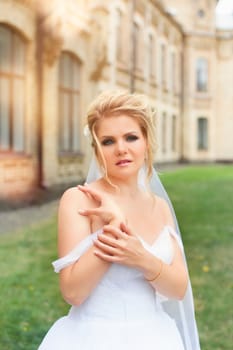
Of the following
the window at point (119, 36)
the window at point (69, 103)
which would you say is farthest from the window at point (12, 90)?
the window at point (119, 36)

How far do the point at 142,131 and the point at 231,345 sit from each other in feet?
8.70

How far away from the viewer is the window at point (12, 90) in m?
9.24

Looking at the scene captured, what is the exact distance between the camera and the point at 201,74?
25188mm

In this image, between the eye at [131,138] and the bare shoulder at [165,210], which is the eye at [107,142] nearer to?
the eye at [131,138]

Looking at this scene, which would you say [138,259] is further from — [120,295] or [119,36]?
[119,36]

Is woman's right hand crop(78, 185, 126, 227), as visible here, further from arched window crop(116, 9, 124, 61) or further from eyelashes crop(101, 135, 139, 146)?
arched window crop(116, 9, 124, 61)

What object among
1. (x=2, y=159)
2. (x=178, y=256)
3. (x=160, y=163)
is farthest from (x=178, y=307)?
(x=160, y=163)

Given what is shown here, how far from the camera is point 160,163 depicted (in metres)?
19.8

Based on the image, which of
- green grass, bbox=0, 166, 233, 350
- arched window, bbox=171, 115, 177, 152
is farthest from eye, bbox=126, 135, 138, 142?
arched window, bbox=171, 115, 177, 152

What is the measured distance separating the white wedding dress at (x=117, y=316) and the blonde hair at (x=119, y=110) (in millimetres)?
314

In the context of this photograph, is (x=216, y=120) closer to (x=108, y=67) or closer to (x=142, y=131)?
(x=108, y=67)

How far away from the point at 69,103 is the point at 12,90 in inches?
83.2

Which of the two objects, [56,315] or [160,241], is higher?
[160,241]

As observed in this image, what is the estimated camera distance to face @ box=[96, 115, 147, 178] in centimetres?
169
